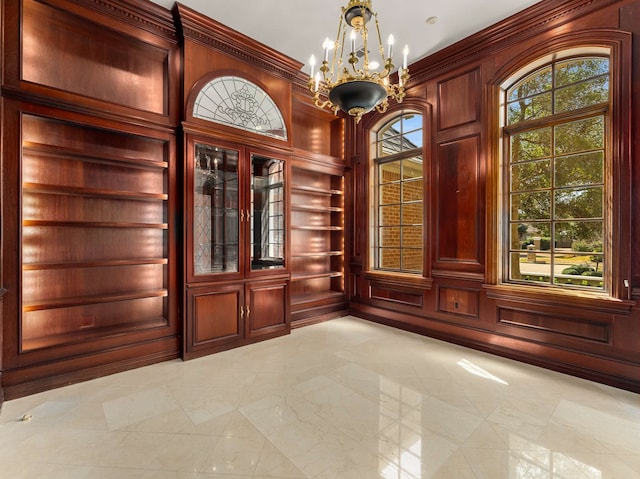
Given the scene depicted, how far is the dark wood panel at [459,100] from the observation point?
11.8ft

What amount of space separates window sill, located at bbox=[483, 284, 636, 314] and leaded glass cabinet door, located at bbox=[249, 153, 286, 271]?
247 centimetres

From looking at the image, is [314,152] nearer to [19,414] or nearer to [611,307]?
[611,307]

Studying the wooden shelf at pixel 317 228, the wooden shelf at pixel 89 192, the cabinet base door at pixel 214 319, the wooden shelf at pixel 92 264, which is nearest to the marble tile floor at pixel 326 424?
the cabinet base door at pixel 214 319

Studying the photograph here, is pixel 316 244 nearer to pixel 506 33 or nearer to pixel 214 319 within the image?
pixel 214 319

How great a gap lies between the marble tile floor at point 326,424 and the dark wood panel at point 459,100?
8.99 ft

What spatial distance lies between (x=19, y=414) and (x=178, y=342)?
124 cm

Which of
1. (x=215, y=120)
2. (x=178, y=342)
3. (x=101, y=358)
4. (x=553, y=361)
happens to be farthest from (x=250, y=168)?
(x=553, y=361)

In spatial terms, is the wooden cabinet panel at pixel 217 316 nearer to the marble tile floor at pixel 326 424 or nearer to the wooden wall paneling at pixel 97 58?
the marble tile floor at pixel 326 424

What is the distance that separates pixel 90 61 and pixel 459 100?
392 centimetres

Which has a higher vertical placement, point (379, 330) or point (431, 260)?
point (431, 260)

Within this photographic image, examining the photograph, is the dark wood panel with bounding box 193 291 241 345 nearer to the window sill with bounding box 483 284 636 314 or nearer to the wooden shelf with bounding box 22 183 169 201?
the wooden shelf with bounding box 22 183 169 201

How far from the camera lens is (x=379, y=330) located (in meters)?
4.23

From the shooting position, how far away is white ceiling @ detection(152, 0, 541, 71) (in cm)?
297

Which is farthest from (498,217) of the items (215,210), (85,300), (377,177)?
(85,300)
